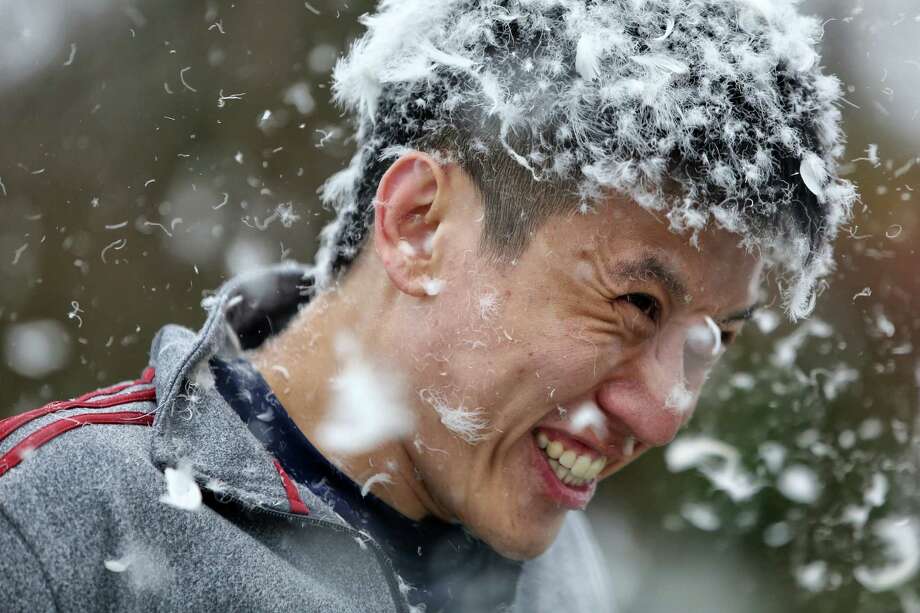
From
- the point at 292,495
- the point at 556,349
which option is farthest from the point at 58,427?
the point at 556,349

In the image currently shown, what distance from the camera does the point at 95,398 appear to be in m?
1.88

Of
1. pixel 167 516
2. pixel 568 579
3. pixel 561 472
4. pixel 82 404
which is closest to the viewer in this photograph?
pixel 167 516

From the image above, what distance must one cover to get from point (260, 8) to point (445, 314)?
334 centimetres

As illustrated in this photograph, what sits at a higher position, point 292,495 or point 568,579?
point 292,495

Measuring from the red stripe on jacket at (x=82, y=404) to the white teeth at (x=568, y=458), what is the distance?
35.7 inches

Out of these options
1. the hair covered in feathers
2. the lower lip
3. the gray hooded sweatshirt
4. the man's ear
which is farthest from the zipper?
the hair covered in feathers

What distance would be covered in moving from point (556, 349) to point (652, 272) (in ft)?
0.85

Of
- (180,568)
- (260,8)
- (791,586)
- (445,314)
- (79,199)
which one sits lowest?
(791,586)

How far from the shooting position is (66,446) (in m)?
1.69

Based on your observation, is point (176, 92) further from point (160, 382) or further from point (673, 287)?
point (673, 287)

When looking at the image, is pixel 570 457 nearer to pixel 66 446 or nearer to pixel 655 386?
pixel 655 386

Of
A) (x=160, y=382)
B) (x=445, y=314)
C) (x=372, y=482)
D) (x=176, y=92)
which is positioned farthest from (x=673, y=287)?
(x=176, y=92)

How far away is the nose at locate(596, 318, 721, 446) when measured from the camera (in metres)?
2.05

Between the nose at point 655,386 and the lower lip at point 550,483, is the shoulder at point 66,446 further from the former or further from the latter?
the nose at point 655,386
